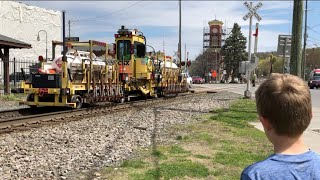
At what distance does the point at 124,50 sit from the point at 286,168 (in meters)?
18.9

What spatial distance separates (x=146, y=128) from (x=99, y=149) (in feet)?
10.5

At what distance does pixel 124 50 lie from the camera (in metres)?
20.6

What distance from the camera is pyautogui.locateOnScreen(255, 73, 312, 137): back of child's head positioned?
2074 mm

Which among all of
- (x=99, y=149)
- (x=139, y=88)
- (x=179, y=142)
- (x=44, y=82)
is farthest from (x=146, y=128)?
(x=139, y=88)

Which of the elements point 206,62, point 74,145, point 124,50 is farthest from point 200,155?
point 206,62

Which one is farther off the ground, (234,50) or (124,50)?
(234,50)

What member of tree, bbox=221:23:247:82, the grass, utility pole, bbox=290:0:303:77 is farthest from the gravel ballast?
tree, bbox=221:23:247:82

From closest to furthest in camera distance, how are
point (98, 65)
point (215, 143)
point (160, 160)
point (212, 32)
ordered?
point (160, 160), point (215, 143), point (98, 65), point (212, 32)

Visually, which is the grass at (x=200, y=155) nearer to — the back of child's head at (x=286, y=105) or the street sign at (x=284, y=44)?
the street sign at (x=284, y=44)

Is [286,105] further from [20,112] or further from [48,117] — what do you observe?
[20,112]

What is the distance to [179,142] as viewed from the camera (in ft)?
29.2

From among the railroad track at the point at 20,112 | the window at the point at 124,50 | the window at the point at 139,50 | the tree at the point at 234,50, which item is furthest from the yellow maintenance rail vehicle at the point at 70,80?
the tree at the point at 234,50

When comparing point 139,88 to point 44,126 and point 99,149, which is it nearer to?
point 44,126

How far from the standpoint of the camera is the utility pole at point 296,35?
11719 mm
